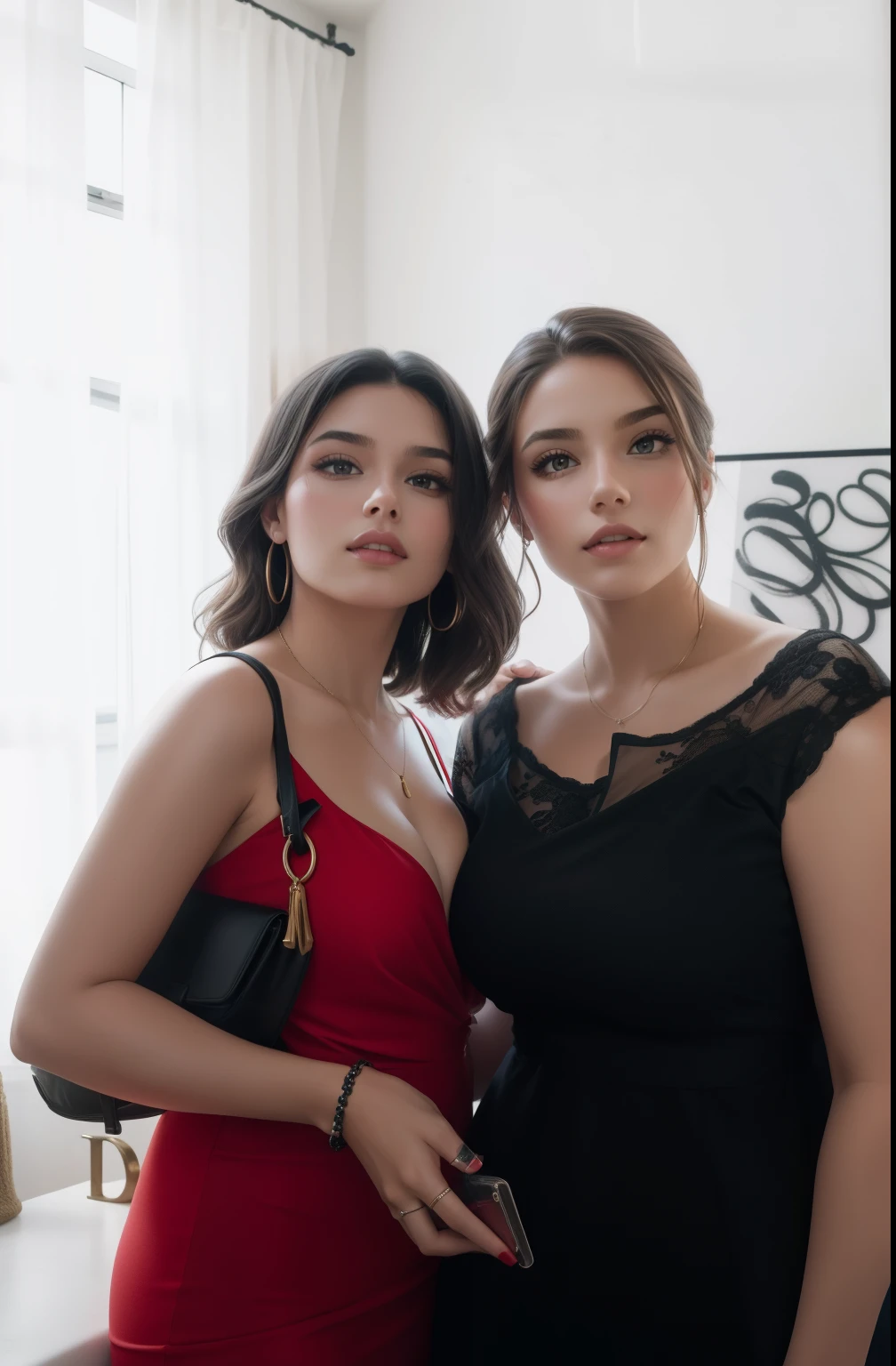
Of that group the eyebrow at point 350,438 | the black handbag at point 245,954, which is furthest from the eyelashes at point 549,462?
the black handbag at point 245,954

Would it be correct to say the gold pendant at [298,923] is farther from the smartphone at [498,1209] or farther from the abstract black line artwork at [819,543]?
the abstract black line artwork at [819,543]

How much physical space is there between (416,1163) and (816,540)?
1.70 m

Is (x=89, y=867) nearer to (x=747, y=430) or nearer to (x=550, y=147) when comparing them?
(x=747, y=430)

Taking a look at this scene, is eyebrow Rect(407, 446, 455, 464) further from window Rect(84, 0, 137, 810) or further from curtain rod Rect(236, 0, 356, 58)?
curtain rod Rect(236, 0, 356, 58)

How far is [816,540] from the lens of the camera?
232 centimetres

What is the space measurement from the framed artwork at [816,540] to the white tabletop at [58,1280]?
182 cm

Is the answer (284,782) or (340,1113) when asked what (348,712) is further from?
(340,1113)

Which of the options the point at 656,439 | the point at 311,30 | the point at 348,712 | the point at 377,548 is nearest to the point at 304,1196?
the point at 348,712

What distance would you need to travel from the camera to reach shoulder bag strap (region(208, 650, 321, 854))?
4.01ft

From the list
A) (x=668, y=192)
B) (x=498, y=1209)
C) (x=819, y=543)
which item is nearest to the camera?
(x=498, y=1209)

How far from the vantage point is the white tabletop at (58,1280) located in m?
1.52

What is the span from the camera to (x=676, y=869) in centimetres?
116

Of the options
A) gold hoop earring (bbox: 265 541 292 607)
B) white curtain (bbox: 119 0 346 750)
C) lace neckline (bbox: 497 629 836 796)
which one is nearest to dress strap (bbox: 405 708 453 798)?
lace neckline (bbox: 497 629 836 796)

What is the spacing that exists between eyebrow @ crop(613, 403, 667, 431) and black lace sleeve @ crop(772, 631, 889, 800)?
357 mm
